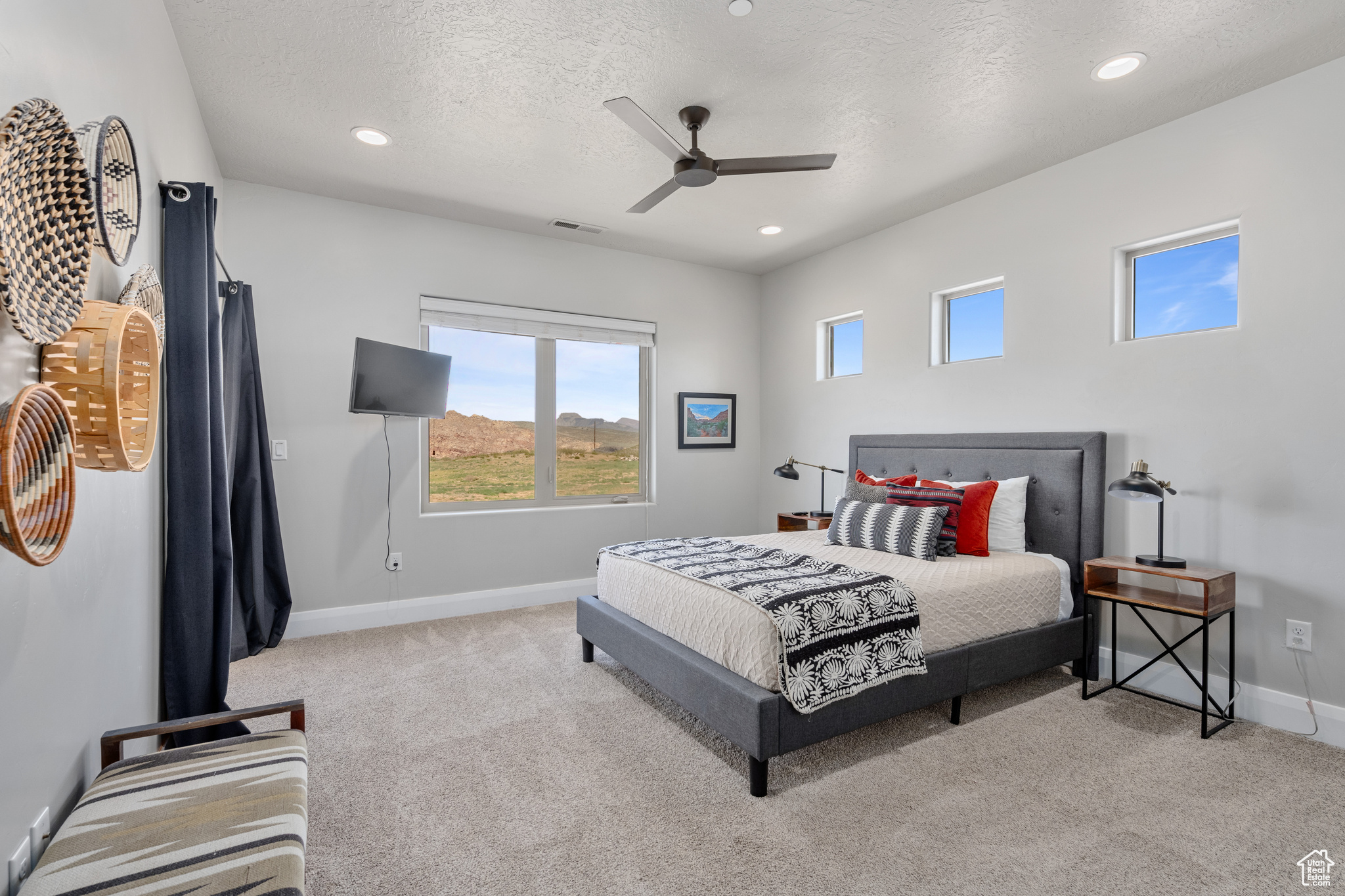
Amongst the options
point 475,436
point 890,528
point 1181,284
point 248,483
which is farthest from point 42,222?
point 1181,284

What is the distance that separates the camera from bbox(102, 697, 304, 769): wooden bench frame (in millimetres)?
1553

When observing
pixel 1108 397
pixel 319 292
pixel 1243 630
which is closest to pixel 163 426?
pixel 319 292

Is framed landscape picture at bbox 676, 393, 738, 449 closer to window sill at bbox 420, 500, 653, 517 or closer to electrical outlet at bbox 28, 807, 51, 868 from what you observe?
window sill at bbox 420, 500, 653, 517

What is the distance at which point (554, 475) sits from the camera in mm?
4820

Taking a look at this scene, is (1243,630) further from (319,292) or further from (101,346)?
(319,292)

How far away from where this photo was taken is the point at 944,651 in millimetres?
2602

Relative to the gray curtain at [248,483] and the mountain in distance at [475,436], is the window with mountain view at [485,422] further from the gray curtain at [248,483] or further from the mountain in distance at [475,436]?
the gray curtain at [248,483]

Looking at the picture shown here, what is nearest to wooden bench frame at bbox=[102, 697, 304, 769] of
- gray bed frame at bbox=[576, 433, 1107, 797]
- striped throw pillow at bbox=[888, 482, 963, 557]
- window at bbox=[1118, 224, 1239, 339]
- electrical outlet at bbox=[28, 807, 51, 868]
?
electrical outlet at bbox=[28, 807, 51, 868]

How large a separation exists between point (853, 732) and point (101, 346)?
270cm

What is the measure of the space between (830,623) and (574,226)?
3.33 metres

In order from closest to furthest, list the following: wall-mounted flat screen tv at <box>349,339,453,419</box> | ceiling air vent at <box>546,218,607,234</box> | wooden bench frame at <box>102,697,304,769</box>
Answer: wooden bench frame at <box>102,697,304,769</box> → wall-mounted flat screen tv at <box>349,339,453,419</box> → ceiling air vent at <box>546,218,607,234</box>

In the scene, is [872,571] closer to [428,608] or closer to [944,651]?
[944,651]

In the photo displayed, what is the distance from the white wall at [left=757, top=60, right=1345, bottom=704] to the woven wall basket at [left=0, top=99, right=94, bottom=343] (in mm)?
3948

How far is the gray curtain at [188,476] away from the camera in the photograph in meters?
2.07
